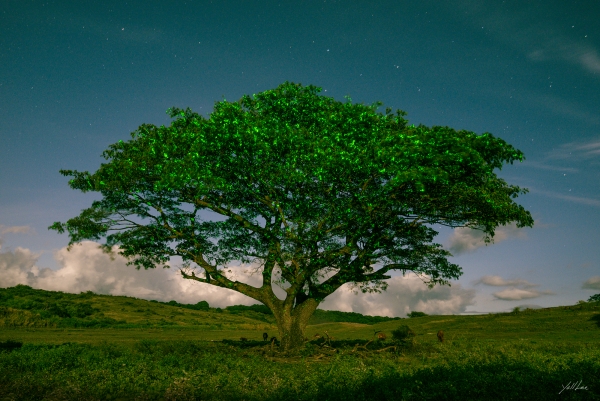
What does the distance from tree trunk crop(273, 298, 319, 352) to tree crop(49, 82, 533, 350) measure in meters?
0.07

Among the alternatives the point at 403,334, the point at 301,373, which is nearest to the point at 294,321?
the point at 403,334

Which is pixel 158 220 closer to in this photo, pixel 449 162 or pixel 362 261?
pixel 362 261

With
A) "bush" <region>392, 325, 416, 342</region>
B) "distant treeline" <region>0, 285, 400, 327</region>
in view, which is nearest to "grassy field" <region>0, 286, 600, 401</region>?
"bush" <region>392, 325, 416, 342</region>

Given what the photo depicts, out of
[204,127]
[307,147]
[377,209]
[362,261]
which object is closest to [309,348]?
[362,261]

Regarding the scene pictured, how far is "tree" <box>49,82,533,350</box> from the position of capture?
2322 cm

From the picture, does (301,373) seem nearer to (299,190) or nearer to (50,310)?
(299,190)

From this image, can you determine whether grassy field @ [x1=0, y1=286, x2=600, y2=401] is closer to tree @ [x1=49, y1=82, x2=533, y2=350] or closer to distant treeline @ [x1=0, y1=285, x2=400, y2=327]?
tree @ [x1=49, y1=82, x2=533, y2=350]

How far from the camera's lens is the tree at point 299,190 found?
2322 cm

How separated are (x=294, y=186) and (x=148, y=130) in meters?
11.5

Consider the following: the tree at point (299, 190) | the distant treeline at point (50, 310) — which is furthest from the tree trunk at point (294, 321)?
the distant treeline at point (50, 310)

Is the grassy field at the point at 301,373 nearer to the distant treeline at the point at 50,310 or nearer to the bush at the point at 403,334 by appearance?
the bush at the point at 403,334

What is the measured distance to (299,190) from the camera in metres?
25.5

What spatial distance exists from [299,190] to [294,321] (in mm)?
9793

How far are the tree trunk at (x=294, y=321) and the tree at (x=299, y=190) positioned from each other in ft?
0.23
